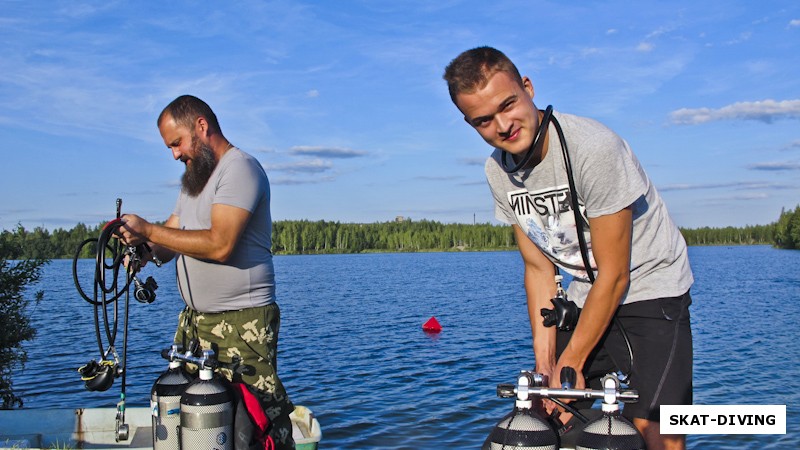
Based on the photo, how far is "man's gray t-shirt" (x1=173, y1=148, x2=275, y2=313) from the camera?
464cm

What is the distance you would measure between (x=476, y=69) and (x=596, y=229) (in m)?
0.91

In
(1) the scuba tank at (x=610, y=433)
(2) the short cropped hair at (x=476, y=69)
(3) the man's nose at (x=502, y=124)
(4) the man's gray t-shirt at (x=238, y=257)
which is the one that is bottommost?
(1) the scuba tank at (x=610, y=433)

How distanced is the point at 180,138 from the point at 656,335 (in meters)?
3.18

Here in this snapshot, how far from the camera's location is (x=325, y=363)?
17406 millimetres

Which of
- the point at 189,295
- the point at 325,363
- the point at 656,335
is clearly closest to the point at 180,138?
the point at 189,295

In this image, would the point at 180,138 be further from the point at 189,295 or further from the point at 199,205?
the point at 189,295

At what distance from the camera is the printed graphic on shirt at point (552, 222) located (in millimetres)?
3541

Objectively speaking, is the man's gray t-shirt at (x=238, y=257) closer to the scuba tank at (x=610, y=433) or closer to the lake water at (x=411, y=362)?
the scuba tank at (x=610, y=433)

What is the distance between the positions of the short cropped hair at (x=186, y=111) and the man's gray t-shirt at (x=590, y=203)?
2027 mm

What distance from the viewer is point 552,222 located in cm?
364

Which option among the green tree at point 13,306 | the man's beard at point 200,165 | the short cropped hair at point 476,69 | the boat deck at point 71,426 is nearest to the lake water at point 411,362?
the green tree at point 13,306

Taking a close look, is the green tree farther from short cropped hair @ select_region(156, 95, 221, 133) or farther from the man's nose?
the man's nose

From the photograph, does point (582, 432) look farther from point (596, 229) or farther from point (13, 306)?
point (13, 306)

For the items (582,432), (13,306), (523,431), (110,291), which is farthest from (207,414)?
(13,306)
